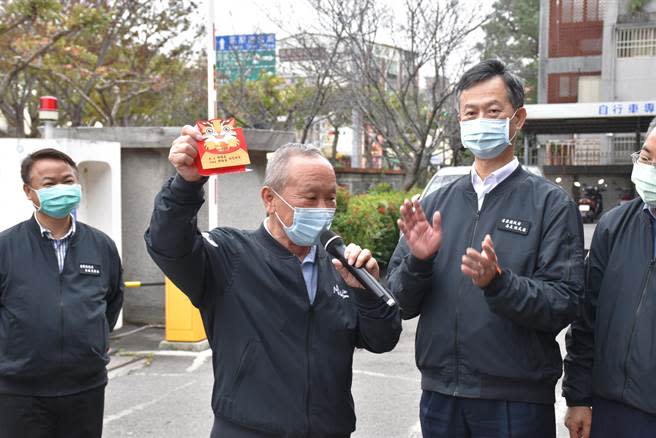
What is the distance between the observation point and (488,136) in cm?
299

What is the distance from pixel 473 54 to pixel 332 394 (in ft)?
53.2

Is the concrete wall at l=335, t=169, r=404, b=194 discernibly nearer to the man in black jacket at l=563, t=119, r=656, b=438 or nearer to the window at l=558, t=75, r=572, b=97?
the window at l=558, t=75, r=572, b=97

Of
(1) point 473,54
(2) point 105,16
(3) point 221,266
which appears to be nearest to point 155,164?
(2) point 105,16

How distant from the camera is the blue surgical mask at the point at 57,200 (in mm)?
3816

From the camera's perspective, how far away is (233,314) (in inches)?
105

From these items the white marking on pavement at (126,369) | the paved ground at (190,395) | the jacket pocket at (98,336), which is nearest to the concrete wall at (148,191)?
the paved ground at (190,395)

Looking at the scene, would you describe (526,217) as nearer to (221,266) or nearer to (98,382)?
(221,266)

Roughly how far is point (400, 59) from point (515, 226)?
14.2 m

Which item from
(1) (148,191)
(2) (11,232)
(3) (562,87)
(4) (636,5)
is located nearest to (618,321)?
(2) (11,232)

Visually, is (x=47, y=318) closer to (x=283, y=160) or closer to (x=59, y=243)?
(x=59, y=243)

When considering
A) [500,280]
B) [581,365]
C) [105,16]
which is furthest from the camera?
[105,16]

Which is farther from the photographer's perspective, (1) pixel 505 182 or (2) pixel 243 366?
(1) pixel 505 182

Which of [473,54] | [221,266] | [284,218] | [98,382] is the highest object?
[473,54]

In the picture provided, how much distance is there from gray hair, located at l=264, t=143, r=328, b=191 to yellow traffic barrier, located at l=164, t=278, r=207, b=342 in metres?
5.38
